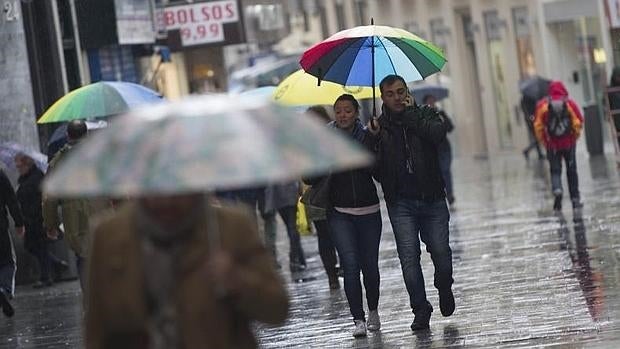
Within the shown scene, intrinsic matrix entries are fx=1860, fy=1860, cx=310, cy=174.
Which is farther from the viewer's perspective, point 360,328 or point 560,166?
point 560,166

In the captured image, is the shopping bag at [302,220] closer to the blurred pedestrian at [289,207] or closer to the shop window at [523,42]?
the blurred pedestrian at [289,207]

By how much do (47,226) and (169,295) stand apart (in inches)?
408

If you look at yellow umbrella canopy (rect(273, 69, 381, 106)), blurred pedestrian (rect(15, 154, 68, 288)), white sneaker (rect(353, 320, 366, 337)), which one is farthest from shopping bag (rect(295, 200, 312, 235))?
white sneaker (rect(353, 320, 366, 337))

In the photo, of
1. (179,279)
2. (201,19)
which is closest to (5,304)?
(179,279)

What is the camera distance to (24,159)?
20672mm

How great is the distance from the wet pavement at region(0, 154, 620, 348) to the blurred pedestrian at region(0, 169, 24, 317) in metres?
0.30

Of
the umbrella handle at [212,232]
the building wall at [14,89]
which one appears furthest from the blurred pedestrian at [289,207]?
the umbrella handle at [212,232]

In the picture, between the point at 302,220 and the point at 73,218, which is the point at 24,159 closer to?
the point at 302,220

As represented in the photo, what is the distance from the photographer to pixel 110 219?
622cm

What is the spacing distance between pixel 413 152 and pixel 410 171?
13cm

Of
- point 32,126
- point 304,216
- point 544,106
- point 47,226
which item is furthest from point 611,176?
point 47,226

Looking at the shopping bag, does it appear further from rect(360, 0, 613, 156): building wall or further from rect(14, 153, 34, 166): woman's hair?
rect(360, 0, 613, 156): building wall

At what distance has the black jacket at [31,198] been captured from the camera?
20.9 metres

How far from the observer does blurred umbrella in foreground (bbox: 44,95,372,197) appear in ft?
18.5
